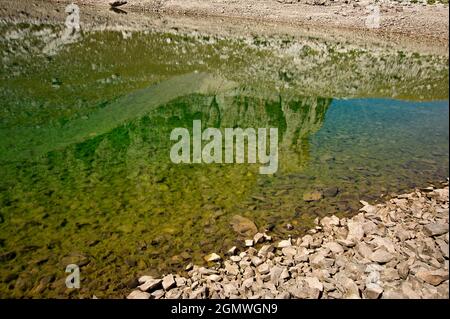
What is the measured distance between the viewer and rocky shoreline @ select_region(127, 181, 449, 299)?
6.94 meters

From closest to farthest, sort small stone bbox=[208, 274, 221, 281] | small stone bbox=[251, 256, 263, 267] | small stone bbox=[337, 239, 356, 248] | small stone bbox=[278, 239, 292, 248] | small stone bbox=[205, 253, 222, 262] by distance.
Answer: small stone bbox=[208, 274, 221, 281]
small stone bbox=[251, 256, 263, 267]
small stone bbox=[205, 253, 222, 262]
small stone bbox=[337, 239, 356, 248]
small stone bbox=[278, 239, 292, 248]

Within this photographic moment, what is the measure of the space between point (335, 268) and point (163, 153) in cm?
759

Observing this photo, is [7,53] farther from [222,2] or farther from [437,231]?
A: [222,2]

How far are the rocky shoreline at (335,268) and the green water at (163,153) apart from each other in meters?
0.60

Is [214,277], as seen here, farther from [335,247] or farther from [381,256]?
[381,256]

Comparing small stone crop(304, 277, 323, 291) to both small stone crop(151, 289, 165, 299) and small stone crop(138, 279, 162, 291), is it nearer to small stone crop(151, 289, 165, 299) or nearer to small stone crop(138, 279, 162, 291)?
small stone crop(151, 289, 165, 299)

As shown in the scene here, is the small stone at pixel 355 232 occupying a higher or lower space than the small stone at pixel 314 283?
higher

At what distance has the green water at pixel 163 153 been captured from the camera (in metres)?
8.49

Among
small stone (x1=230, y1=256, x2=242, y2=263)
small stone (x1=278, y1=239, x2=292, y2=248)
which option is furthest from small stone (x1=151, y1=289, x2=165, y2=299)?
small stone (x1=278, y1=239, x2=292, y2=248)

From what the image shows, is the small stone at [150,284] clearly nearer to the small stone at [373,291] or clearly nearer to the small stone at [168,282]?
the small stone at [168,282]

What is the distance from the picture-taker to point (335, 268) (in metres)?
7.52

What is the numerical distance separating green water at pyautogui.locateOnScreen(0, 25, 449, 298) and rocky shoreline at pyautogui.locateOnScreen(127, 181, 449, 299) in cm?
60

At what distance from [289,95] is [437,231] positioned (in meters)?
14.9

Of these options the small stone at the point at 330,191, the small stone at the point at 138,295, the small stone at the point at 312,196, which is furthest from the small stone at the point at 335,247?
the small stone at the point at 138,295
